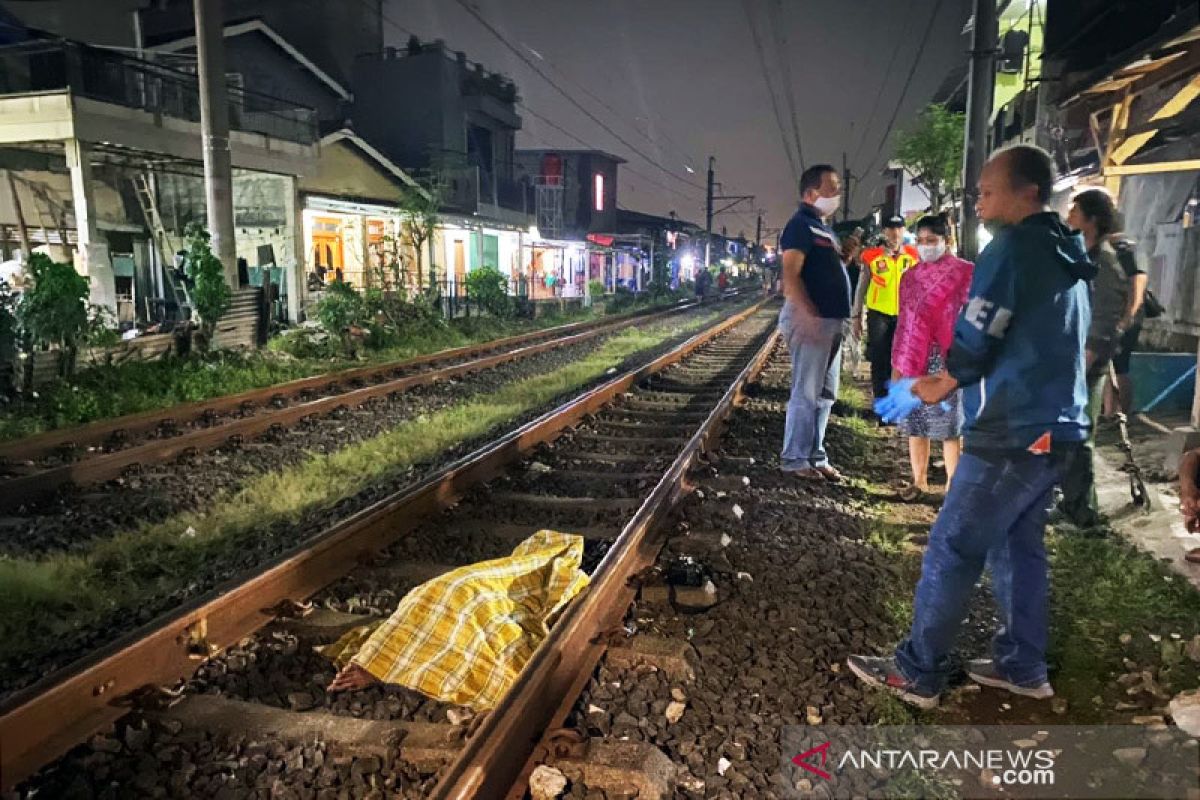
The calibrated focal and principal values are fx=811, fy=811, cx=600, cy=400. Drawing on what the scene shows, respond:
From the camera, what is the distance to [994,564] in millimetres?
3098

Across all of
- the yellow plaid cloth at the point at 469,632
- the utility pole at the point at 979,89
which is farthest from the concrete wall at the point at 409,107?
the yellow plaid cloth at the point at 469,632

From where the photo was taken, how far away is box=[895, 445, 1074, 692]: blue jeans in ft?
9.33

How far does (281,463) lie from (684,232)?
6017 centimetres

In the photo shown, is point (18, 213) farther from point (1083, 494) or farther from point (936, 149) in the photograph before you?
point (936, 149)

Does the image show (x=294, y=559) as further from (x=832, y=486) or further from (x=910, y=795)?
(x=832, y=486)

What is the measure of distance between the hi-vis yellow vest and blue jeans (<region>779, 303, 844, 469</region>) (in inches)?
69.7

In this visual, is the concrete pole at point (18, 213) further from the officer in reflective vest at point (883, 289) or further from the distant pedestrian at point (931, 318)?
the distant pedestrian at point (931, 318)

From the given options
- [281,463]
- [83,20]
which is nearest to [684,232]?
[83,20]

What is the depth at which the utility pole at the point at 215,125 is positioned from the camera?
11859mm

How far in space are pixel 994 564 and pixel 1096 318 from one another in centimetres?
315

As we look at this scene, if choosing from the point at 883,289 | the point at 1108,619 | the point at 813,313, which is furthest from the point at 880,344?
the point at 1108,619

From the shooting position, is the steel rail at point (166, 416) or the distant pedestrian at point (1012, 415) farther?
the steel rail at point (166, 416)

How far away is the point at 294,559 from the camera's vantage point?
3.96 m

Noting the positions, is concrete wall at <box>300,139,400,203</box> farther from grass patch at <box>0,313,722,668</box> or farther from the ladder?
grass patch at <box>0,313,722,668</box>
